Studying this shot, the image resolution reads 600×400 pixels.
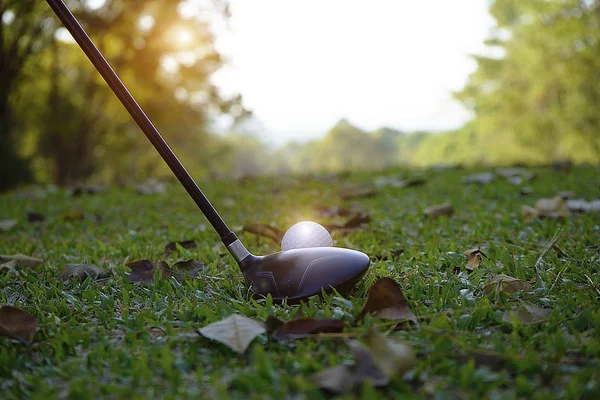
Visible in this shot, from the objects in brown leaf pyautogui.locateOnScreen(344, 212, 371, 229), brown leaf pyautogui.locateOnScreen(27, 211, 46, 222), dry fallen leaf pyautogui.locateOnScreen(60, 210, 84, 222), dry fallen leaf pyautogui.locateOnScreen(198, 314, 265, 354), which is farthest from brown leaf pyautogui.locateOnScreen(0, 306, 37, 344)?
brown leaf pyautogui.locateOnScreen(27, 211, 46, 222)

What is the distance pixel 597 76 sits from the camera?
66.8 ft

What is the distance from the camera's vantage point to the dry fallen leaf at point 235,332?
1066 millimetres

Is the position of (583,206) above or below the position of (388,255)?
below

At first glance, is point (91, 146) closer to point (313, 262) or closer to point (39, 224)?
point (39, 224)

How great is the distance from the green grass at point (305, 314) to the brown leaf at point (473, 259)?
20 mm

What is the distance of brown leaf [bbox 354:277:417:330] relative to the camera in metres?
1.21

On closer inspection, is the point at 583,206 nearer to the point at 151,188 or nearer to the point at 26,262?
the point at 26,262

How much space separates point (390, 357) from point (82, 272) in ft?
3.95

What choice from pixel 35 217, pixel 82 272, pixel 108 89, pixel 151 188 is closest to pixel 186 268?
pixel 82 272

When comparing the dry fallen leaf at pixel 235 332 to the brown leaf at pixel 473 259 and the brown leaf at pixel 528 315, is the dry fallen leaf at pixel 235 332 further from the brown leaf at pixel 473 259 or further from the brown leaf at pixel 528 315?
the brown leaf at pixel 473 259

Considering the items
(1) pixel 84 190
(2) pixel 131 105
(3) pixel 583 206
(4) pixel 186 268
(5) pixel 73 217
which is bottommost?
(3) pixel 583 206

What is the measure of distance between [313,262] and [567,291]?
2.18 feet

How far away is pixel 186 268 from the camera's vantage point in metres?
1.78

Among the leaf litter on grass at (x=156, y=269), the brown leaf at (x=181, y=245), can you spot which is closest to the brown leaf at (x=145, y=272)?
the leaf litter on grass at (x=156, y=269)
